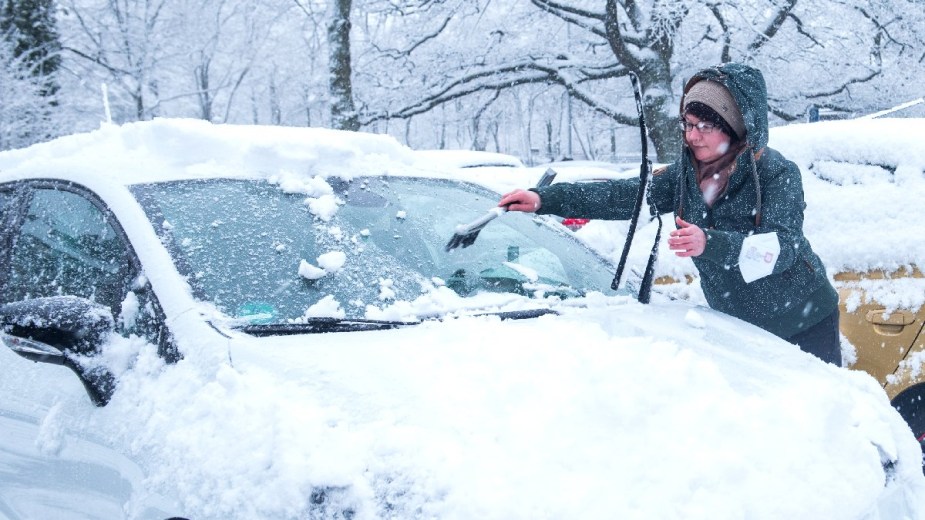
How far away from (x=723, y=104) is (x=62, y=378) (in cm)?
215

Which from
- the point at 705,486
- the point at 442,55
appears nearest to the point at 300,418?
the point at 705,486

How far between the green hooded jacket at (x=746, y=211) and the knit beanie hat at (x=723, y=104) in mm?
27

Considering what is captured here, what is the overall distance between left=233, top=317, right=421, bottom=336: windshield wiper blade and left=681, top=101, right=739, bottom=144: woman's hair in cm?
120

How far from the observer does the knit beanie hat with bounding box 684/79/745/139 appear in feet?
8.20

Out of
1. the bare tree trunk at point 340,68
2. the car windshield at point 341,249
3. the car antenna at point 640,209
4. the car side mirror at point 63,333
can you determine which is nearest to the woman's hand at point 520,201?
the car windshield at point 341,249

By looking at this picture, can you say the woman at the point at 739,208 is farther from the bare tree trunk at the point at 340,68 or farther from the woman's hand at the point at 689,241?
the bare tree trunk at the point at 340,68

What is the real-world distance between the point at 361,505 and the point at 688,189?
68.3 inches

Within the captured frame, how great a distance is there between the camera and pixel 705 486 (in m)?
1.50

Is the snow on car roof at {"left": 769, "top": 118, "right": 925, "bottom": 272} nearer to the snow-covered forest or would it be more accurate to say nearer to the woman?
the woman

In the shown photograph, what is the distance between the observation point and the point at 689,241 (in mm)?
2242

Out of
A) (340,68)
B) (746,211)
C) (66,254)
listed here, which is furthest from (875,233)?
(340,68)

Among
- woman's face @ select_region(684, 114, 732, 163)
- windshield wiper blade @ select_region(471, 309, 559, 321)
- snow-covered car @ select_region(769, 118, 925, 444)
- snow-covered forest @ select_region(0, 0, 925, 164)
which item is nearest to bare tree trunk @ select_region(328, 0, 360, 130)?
snow-covered forest @ select_region(0, 0, 925, 164)

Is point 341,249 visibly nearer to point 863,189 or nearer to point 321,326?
point 321,326

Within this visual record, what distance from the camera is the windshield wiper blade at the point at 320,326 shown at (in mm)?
1970
